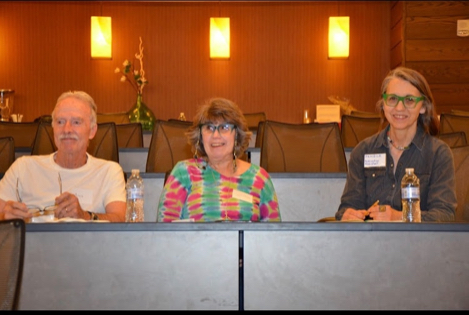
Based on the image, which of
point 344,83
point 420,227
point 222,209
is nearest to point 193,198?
point 222,209

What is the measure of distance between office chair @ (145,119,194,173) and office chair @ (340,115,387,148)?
5.01 feet

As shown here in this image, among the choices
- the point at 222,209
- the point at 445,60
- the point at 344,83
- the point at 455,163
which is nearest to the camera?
the point at 222,209

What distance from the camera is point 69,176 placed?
3510mm

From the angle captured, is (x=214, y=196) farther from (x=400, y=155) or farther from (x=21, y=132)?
(x=21, y=132)

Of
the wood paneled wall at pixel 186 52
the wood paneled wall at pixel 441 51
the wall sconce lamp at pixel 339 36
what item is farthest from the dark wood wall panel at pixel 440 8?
the wood paneled wall at pixel 186 52

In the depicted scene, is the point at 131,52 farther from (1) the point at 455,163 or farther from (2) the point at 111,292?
(2) the point at 111,292

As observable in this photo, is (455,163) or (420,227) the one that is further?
(455,163)

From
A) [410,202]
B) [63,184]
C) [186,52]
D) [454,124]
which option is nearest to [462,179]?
[410,202]

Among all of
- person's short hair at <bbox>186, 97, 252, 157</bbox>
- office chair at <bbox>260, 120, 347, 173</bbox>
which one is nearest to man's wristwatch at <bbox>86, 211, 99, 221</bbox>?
person's short hair at <bbox>186, 97, 252, 157</bbox>

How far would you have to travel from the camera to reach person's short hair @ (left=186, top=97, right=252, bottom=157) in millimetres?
3182

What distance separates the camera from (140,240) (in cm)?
217

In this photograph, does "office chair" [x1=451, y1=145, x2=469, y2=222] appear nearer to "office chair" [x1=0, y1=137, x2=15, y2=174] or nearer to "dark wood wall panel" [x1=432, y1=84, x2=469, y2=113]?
"office chair" [x1=0, y1=137, x2=15, y2=174]

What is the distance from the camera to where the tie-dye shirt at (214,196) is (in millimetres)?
3080

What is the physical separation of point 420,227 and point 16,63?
8788 millimetres
